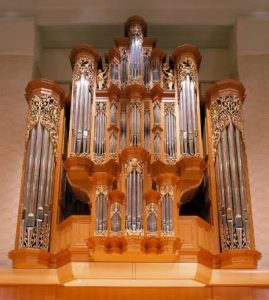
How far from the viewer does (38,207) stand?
788 cm

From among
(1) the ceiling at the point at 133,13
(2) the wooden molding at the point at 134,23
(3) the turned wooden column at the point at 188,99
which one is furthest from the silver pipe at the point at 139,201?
(1) the ceiling at the point at 133,13

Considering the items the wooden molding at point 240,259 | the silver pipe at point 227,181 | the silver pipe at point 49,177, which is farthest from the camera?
the silver pipe at point 49,177

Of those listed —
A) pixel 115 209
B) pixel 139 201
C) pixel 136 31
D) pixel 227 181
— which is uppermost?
pixel 136 31

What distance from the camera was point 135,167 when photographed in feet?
25.2

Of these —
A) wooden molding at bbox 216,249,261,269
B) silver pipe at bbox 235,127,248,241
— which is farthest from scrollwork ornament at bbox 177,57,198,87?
wooden molding at bbox 216,249,261,269

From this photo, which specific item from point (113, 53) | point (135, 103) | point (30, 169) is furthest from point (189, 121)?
point (30, 169)

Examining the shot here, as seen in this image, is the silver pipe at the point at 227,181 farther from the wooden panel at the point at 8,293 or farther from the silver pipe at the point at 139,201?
the wooden panel at the point at 8,293

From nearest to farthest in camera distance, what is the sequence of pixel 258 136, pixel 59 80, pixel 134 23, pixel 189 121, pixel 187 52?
1. pixel 189 121
2. pixel 187 52
3. pixel 258 136
4. pixel 134 23
5. pixel 59 80

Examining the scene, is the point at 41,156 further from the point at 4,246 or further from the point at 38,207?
the point at 4,246

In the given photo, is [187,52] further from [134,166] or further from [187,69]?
[134,166]

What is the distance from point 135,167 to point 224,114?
1783 millimetres

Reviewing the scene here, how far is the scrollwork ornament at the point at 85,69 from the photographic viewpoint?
29.8ft

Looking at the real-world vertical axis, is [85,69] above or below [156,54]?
below

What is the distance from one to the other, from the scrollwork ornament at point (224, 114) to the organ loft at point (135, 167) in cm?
2
